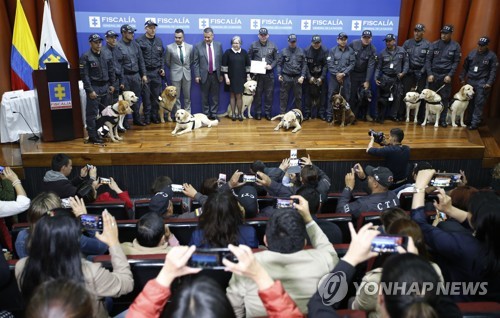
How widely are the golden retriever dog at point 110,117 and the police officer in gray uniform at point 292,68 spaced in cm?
285

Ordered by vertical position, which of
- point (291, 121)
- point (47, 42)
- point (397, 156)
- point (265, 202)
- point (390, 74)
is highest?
point (47, 42)

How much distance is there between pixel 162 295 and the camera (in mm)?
1604

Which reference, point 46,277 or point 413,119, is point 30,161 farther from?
point 413,119

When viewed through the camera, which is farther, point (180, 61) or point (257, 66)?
Result: point (257, 66)

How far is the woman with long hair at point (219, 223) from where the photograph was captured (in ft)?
8.51

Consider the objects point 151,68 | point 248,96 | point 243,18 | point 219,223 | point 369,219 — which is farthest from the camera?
point 243,18

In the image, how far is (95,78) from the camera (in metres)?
6.60

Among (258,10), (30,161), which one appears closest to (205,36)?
(258,10)

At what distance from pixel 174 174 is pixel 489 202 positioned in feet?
14.8

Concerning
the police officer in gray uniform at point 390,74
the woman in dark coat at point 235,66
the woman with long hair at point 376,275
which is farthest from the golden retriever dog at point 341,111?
the woman with long hair at point 376,275

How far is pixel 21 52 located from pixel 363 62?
5616 millimetres

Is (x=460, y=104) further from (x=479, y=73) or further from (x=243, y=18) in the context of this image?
(x=243, y=18)

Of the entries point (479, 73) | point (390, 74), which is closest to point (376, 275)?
point (390, 74)

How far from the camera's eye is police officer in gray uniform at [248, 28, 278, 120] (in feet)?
25.7
